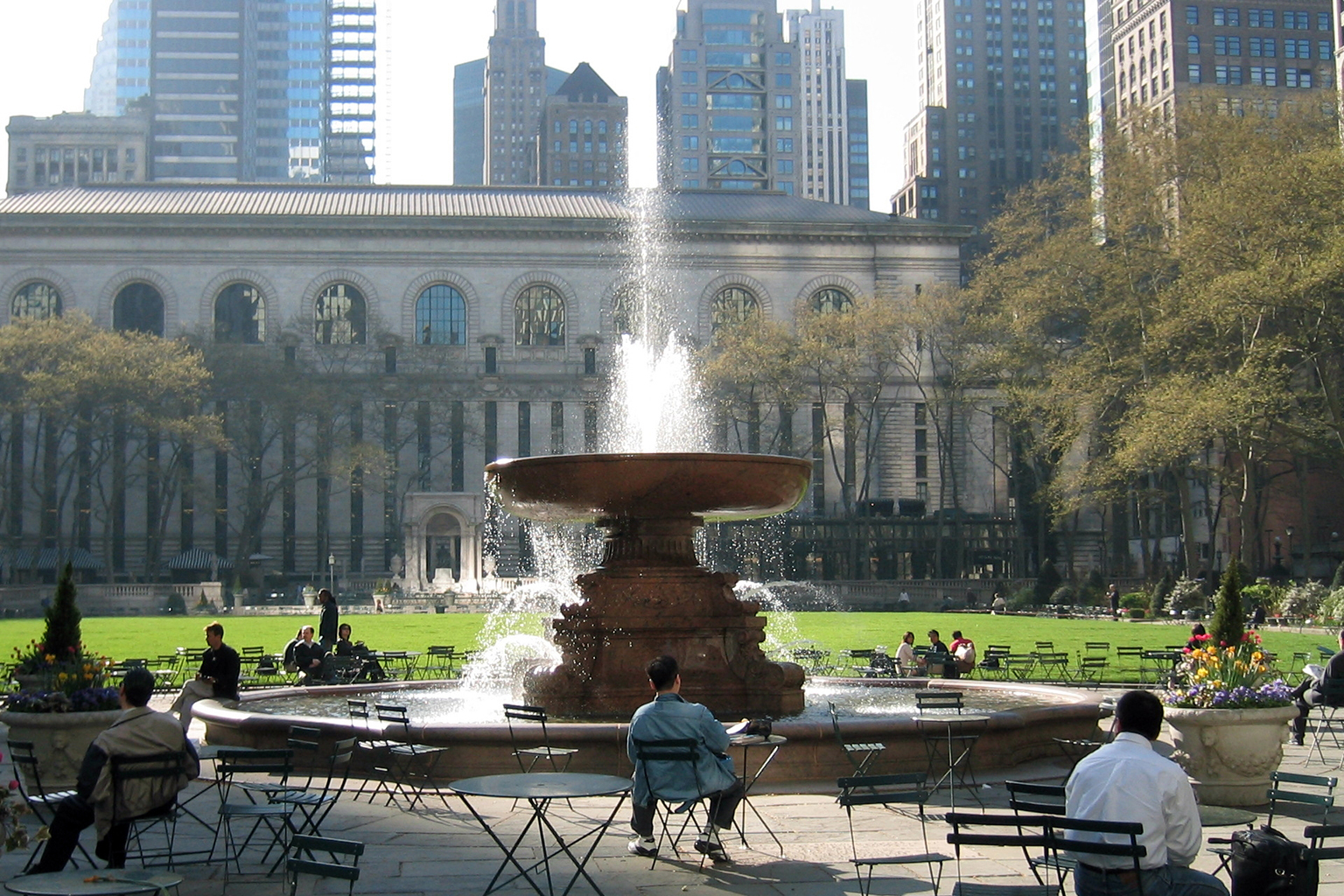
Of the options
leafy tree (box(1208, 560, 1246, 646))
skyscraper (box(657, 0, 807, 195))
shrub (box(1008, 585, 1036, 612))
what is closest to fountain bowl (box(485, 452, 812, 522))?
leafy tree (box(1208, 560, 1246, 646))

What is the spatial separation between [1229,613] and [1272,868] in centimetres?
804

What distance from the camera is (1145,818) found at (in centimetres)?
621

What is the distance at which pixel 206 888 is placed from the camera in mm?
8617

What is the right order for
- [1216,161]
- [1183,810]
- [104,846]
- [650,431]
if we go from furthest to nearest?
[1216,161] → [650,431] → [104,846] → [1183,810]

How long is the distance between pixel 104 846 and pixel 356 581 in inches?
2623

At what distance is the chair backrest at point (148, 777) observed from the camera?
8.09m

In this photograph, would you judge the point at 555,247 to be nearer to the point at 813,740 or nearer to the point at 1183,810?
the point at 813,740

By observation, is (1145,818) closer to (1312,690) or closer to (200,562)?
(1312,690)

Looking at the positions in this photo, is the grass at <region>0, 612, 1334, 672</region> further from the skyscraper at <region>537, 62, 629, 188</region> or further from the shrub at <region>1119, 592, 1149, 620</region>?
the skyscraper at <region>537, 62, 629, 188</region>

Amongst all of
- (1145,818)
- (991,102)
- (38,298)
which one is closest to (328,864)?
(1145,818)

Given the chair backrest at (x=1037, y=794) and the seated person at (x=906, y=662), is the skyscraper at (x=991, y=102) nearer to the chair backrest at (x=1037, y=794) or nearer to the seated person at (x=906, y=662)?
the seated person at (x=906, y=662)

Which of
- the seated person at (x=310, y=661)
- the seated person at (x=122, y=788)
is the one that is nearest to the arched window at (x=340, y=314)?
the seated person at (x=310, y=661)

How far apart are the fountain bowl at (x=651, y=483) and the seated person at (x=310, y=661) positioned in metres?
6.86

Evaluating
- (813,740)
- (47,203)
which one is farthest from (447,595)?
(813,740)
